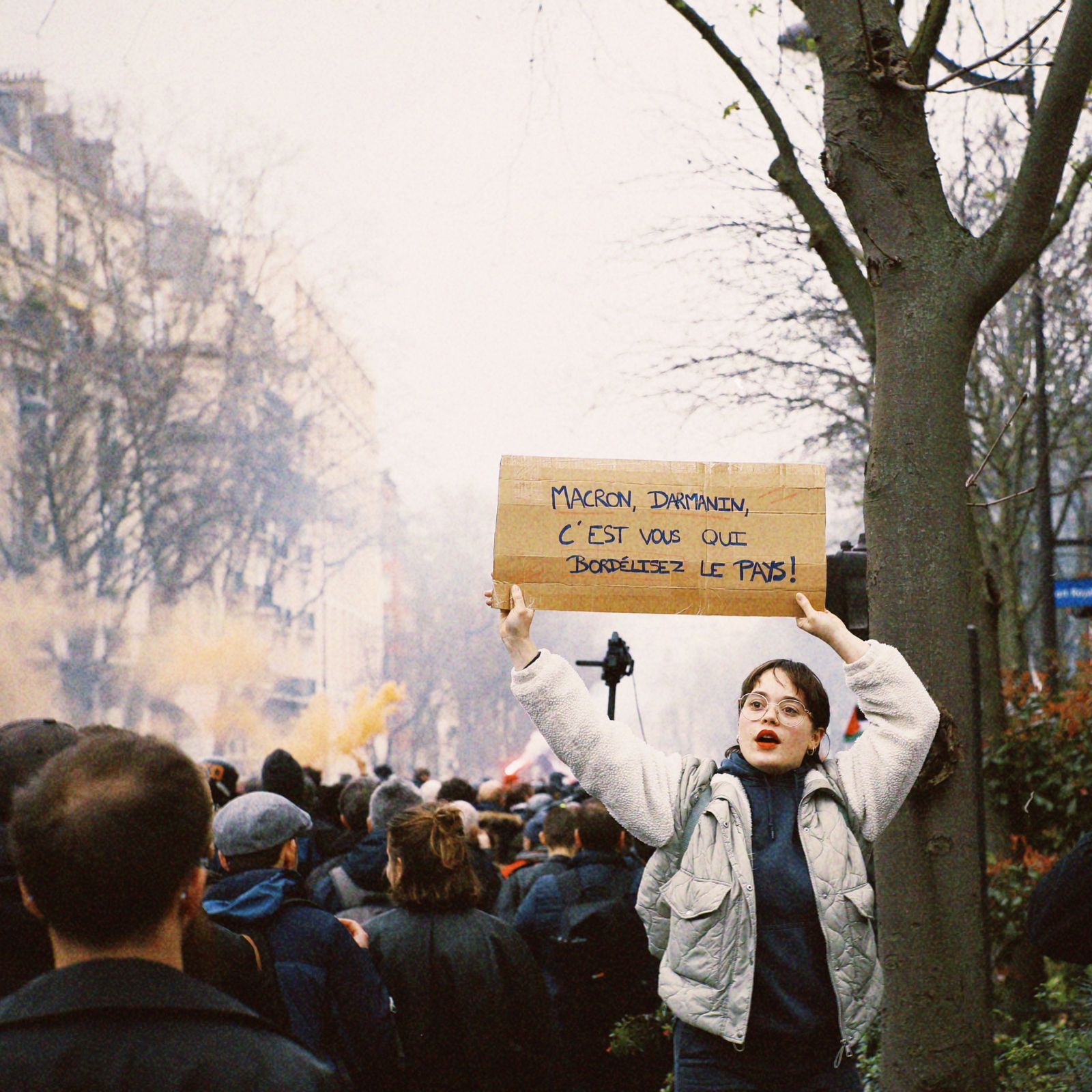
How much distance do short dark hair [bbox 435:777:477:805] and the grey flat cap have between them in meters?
4.79

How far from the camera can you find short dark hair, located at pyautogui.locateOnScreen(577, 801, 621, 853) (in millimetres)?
6461

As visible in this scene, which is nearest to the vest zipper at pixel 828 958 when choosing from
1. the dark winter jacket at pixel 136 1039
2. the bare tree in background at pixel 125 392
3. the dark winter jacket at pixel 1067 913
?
the dark winter jacket at pixel 1067 913

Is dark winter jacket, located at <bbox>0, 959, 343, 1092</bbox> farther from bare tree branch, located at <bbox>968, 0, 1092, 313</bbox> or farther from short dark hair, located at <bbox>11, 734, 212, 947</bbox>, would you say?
bare tree branch, located at <bbox>968, 0, 1092, 313</bbox>

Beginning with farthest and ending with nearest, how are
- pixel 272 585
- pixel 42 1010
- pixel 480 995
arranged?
1. pixel 272 585
2. pixel 480 995
3. pixel 42 1010

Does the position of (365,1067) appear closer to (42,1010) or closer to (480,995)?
(480,995)

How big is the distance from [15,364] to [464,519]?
90.0 feet

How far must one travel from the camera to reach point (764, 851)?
353cm

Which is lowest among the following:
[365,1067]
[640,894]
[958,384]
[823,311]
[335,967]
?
[365,1067]

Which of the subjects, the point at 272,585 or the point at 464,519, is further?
the point at 464,519

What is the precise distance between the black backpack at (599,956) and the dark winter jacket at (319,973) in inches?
86.7

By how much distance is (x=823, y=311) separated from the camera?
45.5 ft

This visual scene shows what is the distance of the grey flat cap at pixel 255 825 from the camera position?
14.3 feet

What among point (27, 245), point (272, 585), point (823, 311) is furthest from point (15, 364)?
point (823, 311)

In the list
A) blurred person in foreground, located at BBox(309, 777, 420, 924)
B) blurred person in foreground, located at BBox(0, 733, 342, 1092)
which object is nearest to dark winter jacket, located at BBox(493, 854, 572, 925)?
blurred person in foreground, located at BBox(309, 777, 420, 924)
